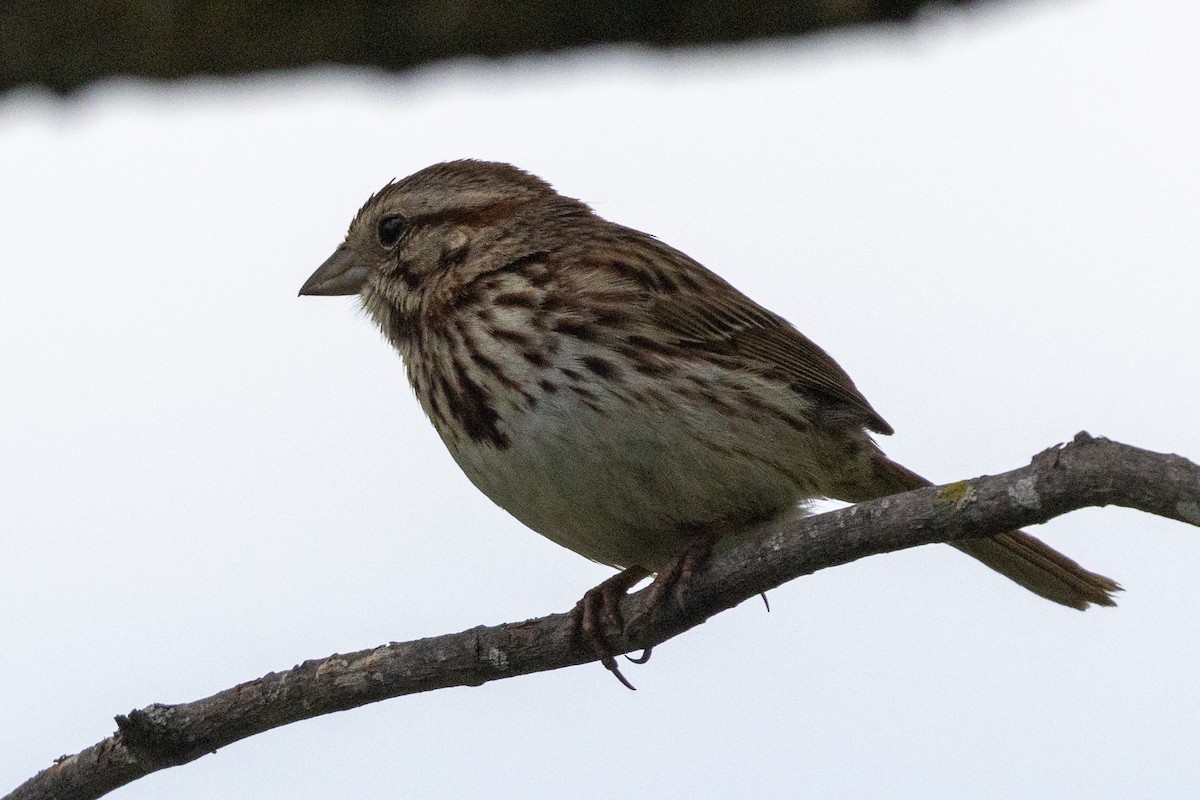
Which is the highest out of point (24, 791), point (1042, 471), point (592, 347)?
point (592, 347)

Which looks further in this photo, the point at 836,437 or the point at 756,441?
the point at 836,437

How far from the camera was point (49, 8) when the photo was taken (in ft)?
18.3

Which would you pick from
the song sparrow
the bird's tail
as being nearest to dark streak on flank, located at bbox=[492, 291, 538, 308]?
the song sparrow

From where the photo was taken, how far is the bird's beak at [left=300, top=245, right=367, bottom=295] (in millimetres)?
6004

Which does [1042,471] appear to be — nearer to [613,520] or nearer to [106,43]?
[613,520]

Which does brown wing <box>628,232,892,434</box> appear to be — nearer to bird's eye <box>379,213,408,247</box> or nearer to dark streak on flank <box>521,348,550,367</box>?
dark streak on flank <box>521,348,550,367</box>

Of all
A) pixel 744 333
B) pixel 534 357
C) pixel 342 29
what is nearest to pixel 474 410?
pixel 534 357

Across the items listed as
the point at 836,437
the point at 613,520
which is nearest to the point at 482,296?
the point at 613,520

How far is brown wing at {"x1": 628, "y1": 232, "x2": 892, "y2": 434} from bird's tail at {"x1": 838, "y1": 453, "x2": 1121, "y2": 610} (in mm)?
164

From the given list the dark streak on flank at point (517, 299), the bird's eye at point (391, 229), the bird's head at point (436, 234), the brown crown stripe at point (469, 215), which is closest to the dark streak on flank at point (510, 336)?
the dark streak on flank at point (517, 299)

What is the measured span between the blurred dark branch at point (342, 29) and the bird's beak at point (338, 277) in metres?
0.72

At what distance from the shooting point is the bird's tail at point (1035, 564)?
18.7ft

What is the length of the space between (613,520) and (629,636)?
419mm

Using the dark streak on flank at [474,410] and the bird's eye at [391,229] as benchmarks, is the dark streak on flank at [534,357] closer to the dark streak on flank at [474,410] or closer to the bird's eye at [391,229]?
the dark streak on flank at [474,410]
